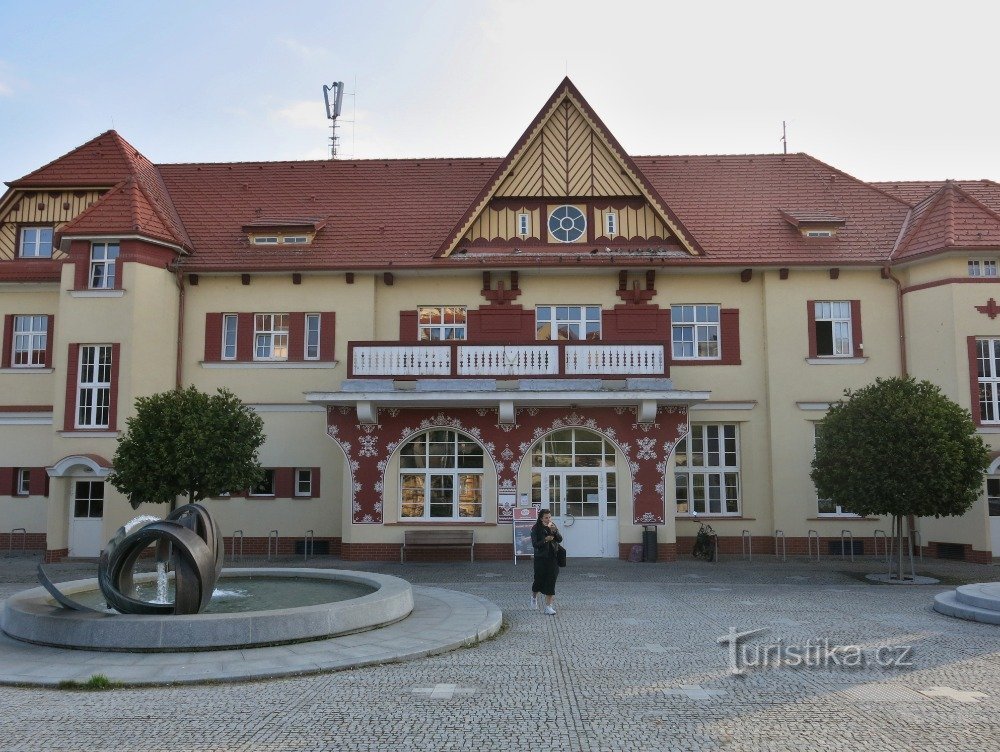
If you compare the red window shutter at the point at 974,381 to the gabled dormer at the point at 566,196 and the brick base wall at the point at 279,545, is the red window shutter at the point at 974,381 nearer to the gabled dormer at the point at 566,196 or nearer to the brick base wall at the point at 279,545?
the gabled dormer at the point at 566,196

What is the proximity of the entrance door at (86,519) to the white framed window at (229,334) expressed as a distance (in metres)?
4.60

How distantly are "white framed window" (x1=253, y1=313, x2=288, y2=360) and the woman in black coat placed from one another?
481 inches

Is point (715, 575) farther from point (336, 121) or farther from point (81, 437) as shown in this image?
point (336, 121)

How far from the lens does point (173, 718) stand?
7316mm

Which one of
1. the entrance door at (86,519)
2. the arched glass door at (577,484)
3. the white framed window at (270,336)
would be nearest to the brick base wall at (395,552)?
the arched glass door at (577,484)

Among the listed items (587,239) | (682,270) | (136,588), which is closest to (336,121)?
(587,239)

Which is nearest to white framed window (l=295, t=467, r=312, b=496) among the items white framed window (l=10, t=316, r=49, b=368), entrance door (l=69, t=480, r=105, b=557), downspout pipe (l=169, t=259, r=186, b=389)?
downspout pipe (l=169, t=259, r=186, b=389)

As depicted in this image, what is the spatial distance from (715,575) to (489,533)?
540cm

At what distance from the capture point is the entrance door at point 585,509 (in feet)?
66.1

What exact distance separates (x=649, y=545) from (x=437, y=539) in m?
4.96

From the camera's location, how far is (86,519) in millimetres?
21359

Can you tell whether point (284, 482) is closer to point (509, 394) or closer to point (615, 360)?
point (509, 394)

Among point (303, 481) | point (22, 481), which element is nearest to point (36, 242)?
point (22, 481)

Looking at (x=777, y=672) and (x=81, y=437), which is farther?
(x=81, y=437)
